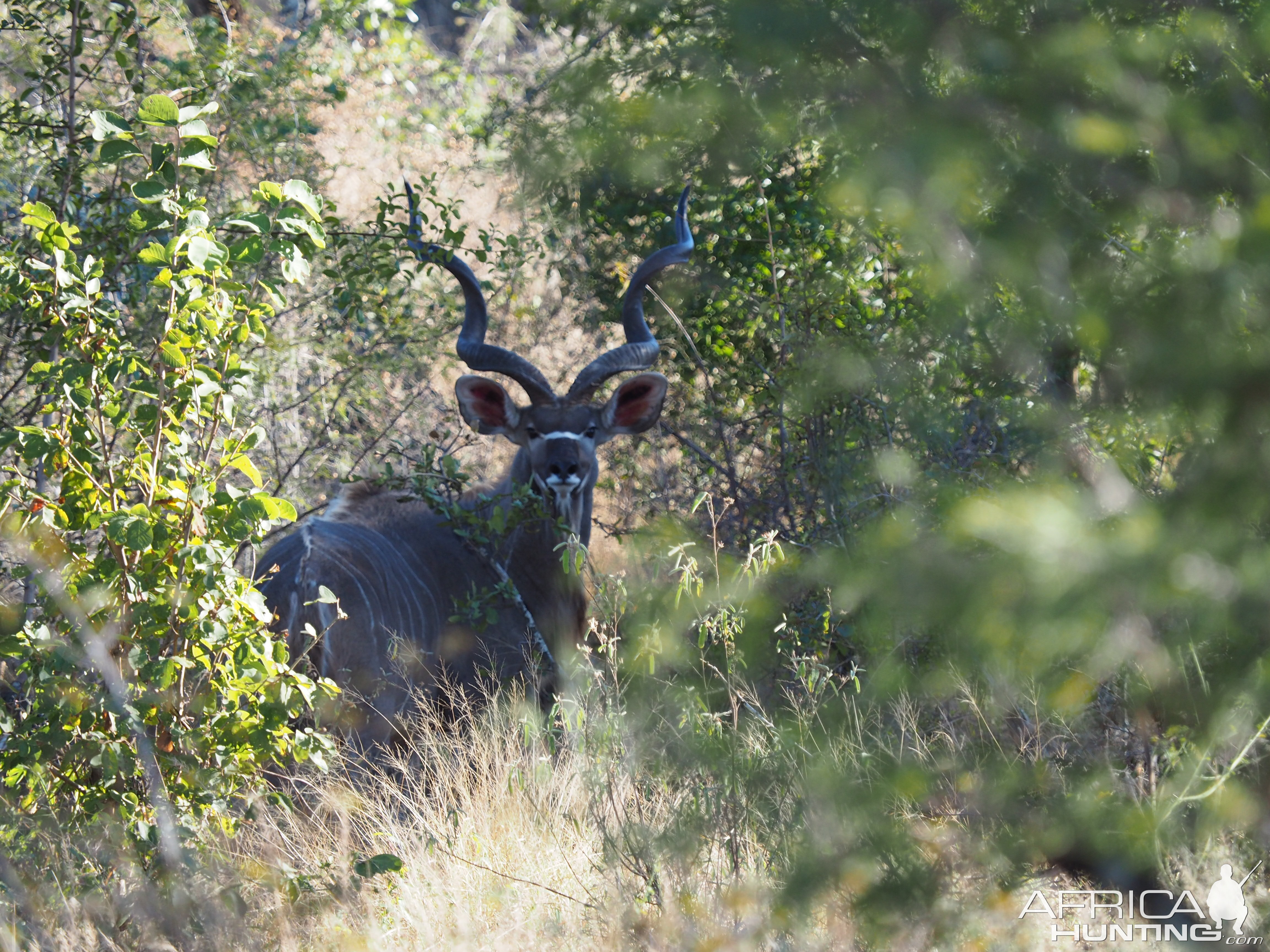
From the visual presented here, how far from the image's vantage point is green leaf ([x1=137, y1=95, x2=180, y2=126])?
2.55 metres

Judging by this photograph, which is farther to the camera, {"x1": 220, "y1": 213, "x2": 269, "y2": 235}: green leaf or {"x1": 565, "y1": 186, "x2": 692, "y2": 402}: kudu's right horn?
{"x1": 565, "y1": 186, "x2": 692, "y2": 402}: kudu's right horn

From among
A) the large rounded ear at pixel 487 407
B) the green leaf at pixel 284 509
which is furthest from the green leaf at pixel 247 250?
the large rounded ear at pixel 487 407

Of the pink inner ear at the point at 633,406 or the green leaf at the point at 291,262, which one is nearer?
the green leaf at the point at 291,262

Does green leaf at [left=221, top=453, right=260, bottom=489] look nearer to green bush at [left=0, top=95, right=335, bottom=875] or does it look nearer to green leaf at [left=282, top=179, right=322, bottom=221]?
green bush at [left=0, top=95, right=335, bottom=875]

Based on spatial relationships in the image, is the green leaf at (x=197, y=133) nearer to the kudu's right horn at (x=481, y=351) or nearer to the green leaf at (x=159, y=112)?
the green leaf at (x=159, y=112)

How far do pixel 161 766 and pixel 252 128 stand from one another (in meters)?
3.43

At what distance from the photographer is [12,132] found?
4344 millimetres

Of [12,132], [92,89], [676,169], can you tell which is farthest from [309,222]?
[92,89]

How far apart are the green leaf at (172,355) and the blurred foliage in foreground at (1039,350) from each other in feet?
3.60

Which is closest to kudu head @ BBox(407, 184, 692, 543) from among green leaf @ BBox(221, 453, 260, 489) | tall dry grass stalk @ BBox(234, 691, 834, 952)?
tall dry grass stalk @ BBox(234, 691, 834, 952)

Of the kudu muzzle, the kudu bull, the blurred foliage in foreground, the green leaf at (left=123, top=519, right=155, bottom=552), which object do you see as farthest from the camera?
the kudu muzzle

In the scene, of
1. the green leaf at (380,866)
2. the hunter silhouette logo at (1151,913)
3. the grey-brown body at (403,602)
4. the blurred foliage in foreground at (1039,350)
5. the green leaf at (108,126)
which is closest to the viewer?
the blurred foliage in foreground at (1039,350)

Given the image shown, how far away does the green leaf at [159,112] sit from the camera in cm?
255

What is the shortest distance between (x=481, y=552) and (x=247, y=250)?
104 inches
